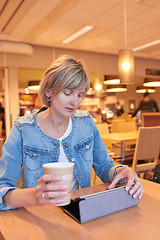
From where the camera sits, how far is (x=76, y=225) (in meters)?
0.73

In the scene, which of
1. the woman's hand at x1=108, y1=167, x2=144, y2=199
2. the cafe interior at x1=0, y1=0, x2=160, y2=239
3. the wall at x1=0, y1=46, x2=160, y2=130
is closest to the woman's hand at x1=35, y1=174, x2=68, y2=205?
the woman's hand at x1=108, y1=167, x2=144, y2=199

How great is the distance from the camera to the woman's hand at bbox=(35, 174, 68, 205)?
2.16 feet

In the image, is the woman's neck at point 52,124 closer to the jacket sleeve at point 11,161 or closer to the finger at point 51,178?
the jacket sleeve at point 11,161

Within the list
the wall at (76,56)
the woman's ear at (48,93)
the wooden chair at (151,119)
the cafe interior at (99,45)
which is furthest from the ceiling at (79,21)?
the woman's ear at (48,93)

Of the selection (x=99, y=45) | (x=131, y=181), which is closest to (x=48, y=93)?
(x=131, y=181)

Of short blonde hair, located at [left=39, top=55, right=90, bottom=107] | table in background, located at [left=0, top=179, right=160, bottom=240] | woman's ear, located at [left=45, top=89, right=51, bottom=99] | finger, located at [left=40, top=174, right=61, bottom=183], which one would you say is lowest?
table in background, located at [left=0, top=179, right=160, bottom=240]

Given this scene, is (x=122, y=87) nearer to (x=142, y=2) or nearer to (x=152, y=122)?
(x=152, y=122)

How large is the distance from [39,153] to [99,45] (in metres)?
5.90

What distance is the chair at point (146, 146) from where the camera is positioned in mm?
3156

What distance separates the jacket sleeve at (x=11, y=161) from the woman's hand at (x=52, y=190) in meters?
0.33

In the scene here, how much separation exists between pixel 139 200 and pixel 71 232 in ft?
1.15

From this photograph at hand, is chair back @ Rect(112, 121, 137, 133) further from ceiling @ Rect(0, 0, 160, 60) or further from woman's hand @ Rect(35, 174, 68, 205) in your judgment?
woman's hand @ Rect(35, 174, 68, 205)

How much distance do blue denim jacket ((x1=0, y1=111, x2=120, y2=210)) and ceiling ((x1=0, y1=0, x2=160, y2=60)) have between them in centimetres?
292

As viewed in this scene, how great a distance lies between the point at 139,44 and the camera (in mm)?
6484
